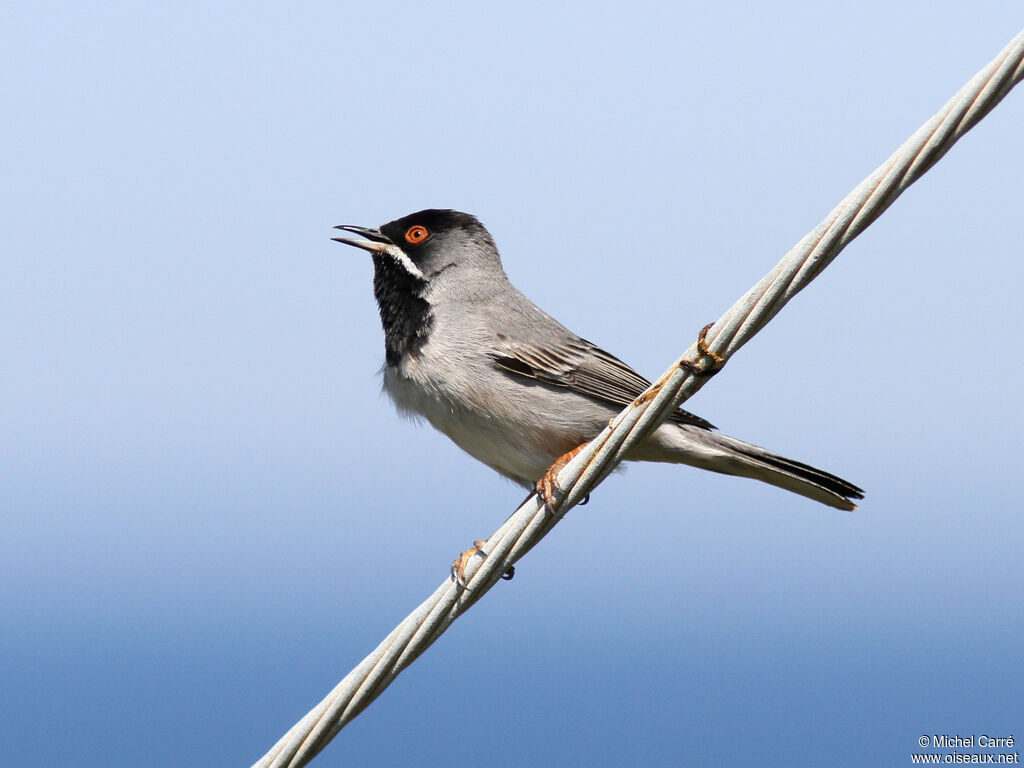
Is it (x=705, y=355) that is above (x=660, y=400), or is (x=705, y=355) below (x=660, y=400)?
above

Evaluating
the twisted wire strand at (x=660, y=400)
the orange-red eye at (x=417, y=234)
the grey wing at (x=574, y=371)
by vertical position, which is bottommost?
the twisted wire strand at (x=660, y=400)

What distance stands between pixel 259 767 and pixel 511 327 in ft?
11.3

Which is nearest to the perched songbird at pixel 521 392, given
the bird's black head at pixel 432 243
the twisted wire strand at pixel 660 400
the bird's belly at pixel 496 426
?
the bird's belly at pixel 496 426

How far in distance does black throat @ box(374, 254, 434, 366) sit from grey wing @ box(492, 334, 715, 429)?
0.59m

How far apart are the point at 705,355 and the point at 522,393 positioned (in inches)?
103

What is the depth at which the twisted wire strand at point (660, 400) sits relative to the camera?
10.9ft

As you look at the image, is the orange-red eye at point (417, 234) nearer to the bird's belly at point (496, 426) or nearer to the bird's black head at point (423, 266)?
the bird's black head at point (423, 266)

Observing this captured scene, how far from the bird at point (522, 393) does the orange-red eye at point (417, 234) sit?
56 centimetres

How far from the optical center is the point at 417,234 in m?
7.58

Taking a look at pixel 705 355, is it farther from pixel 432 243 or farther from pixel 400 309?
Answer: pixel 432 243

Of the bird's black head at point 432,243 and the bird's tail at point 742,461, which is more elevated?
the bird's black head at point 432,243

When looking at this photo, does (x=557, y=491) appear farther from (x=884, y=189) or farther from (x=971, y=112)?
(x=971, y=112)

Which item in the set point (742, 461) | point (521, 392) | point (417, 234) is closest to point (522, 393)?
point (521, 392)

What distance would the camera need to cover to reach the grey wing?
6430mm
